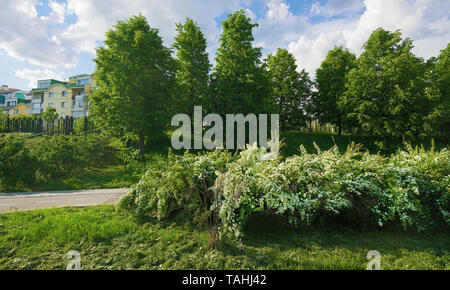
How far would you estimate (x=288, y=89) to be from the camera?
26344 mm

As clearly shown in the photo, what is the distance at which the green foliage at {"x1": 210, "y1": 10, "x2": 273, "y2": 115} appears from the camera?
17.4m

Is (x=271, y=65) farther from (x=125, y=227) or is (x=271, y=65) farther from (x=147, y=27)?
(x=125, y=227)

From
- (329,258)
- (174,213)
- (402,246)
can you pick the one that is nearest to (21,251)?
(174,213)

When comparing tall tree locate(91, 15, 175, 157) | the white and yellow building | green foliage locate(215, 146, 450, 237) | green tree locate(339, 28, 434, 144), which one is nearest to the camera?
green foliage locate(215, 146, 450, 237)

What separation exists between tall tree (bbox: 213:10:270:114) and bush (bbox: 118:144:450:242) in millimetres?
12889

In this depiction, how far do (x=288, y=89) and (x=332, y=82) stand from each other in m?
5.18

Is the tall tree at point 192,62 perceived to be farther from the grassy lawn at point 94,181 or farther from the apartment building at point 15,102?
the apartment building at point 15,102

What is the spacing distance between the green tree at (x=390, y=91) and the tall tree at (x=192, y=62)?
1400 cm

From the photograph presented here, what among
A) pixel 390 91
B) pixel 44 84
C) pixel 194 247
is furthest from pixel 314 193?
pixel 44 84

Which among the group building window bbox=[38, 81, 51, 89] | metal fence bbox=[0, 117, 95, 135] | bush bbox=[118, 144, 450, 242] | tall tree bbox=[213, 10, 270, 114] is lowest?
bush bbox=[118, 144, 450, 242]

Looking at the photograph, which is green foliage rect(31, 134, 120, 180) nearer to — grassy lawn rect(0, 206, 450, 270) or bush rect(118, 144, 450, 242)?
grassy lawn rect(0, 206, 450, 270)

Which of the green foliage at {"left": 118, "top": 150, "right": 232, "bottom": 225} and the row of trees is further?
the row of trees

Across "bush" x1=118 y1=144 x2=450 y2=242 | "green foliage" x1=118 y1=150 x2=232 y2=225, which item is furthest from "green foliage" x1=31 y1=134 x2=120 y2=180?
"bush" x1=118 y1=144 x2=450 y2=242
